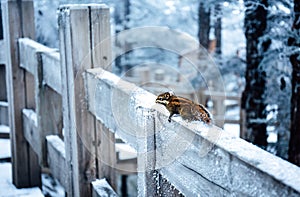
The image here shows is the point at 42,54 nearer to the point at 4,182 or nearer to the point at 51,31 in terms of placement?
the point at 4,182

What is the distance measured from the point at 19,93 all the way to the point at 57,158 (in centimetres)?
104

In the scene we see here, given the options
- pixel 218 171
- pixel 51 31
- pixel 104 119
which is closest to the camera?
pixel 218 171

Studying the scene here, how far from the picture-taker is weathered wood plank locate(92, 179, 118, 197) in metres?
2.42

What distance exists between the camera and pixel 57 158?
10.1 ft

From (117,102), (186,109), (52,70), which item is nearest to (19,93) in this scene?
(52,70)

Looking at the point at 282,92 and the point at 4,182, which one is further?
the point at 282,92

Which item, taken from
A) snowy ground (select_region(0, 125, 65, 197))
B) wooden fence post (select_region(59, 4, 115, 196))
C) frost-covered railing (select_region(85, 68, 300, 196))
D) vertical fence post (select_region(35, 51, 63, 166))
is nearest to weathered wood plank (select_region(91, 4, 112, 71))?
wooden fence post (select_region(59, 4, 115, 196))

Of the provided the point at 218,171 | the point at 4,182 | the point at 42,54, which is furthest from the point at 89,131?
the point at 4,182

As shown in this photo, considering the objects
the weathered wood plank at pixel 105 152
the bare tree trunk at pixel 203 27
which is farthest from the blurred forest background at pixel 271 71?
the weathered wood plank at pixel 105 152

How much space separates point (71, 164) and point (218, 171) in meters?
1.58

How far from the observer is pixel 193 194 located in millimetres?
1476

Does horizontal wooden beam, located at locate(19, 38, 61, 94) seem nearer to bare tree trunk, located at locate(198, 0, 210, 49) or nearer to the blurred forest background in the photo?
the blurred forest background

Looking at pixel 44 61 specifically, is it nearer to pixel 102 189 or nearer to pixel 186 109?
pixel 102 189

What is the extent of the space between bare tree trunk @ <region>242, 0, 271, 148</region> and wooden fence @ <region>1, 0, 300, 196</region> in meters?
2.51
